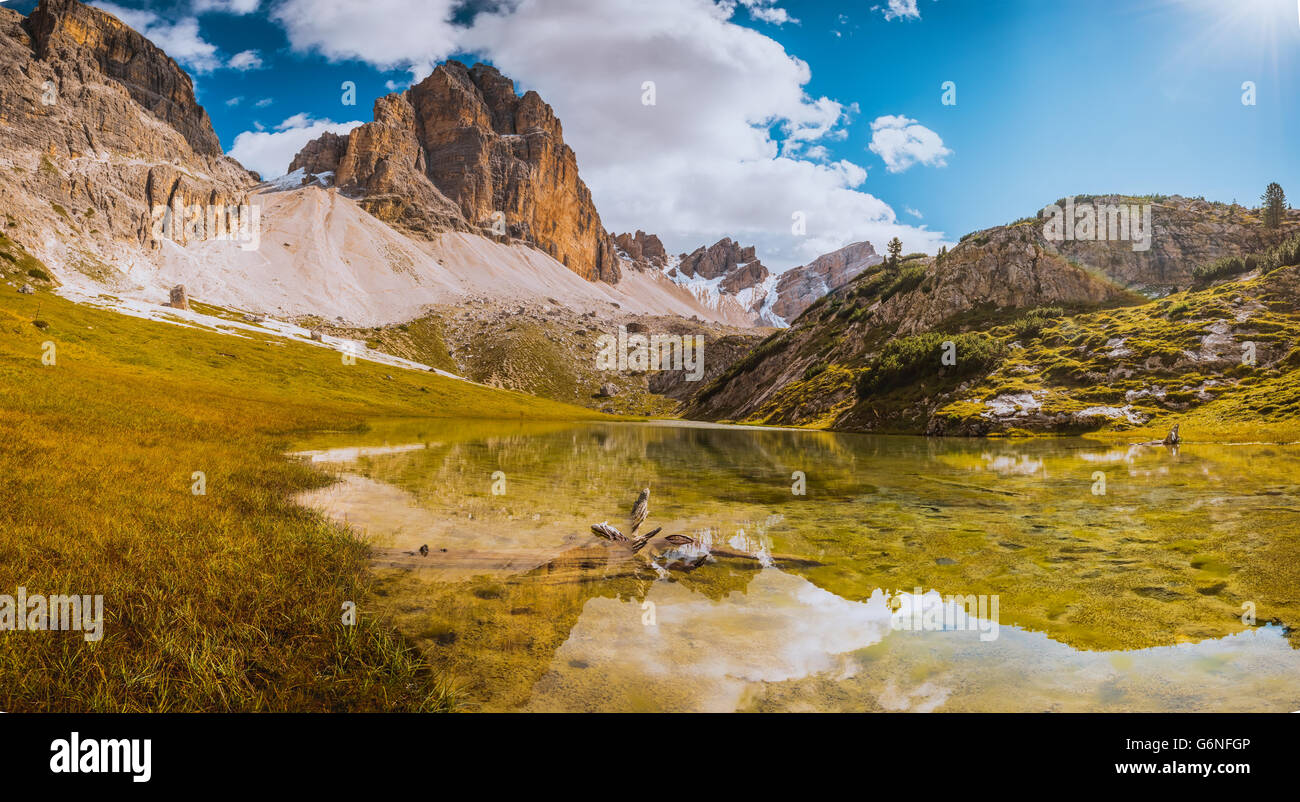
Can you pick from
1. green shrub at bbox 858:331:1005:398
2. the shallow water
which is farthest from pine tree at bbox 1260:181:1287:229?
the shallow water

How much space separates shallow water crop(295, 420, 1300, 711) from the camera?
23.6 feet

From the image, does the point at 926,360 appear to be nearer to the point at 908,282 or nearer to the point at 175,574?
the point at 908,282

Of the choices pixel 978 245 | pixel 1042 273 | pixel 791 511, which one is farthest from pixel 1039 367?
pixel 791 511

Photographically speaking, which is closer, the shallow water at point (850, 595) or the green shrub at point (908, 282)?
the shallow water at point (850, 595)

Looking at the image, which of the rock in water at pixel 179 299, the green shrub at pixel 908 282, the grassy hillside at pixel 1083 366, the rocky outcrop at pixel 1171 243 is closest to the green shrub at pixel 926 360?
the grassy hillside at pixel 1083 366

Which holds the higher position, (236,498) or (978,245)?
(978,245)

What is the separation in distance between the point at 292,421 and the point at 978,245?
149 metres

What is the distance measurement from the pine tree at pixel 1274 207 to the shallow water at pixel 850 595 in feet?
553

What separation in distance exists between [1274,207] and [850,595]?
7738 inches

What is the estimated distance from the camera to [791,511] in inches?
805

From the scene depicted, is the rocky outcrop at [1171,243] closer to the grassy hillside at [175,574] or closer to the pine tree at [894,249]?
the pine tree at [894,249]

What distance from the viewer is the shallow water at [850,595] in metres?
7.21

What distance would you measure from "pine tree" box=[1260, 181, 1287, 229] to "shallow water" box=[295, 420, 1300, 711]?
553ft
